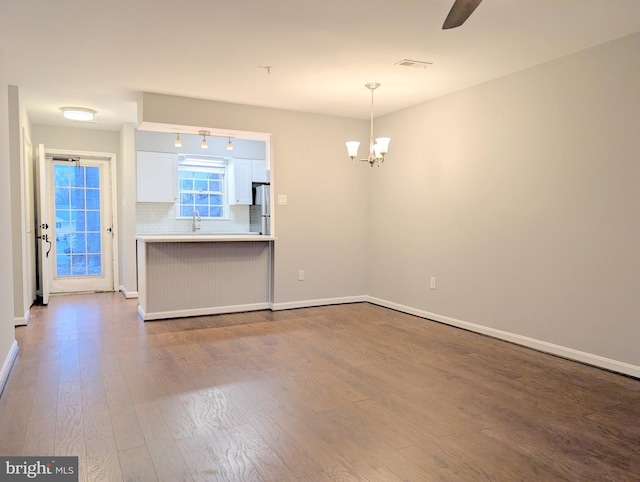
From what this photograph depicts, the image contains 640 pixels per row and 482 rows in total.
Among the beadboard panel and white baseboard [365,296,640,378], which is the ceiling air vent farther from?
the beadboard panel

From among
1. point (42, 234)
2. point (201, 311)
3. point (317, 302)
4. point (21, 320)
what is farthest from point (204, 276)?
point (42, 234)

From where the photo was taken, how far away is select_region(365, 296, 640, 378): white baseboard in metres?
3.23

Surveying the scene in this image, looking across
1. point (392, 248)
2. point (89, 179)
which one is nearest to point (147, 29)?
point (392, 248)

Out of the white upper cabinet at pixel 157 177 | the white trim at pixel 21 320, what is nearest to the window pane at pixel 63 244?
the white upper cabinet at pixel 157 177

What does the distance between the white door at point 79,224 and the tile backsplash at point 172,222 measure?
0.58m

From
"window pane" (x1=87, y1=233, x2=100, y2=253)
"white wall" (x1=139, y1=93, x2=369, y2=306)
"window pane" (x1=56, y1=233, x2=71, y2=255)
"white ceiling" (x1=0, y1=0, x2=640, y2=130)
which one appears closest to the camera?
"white ceiling" (x1=0, y1=0, x2=640, y2=130)

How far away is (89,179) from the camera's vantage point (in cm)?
687

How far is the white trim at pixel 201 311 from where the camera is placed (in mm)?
4898

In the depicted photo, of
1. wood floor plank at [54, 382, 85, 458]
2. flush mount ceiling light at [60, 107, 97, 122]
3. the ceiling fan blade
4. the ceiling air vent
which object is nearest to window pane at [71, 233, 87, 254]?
flush mount ceiling light at [60, 107, 97, 122]

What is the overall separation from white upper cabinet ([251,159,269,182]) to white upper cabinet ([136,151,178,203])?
1240 mm

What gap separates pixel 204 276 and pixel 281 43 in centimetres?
282

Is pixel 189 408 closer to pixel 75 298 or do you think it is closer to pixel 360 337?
pixel 360 337

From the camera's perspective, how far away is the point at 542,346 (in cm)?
377

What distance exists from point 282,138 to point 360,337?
259cm
